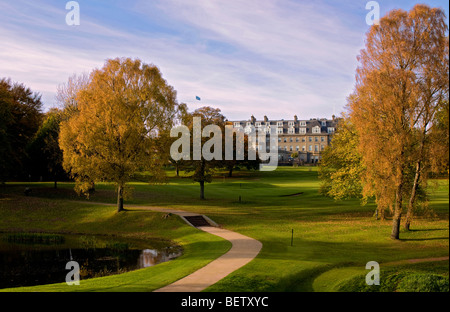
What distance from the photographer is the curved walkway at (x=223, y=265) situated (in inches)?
650

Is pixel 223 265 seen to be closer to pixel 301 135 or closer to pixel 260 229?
pixel 260 229

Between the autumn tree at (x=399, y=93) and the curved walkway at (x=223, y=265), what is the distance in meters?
10.0

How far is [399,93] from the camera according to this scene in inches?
1040

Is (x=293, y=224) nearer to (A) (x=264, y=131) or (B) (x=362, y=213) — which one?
(B) (x=362, y=213)

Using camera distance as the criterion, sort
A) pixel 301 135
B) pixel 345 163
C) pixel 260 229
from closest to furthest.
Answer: pixel 260 229
pixel 345 163
pixel 301 135

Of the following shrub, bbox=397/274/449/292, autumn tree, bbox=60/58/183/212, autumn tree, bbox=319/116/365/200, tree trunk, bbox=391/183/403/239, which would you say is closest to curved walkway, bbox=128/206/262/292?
shrub, bbox=397/274/449/292

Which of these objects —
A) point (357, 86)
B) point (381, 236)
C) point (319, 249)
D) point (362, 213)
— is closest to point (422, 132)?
point (357, 86)

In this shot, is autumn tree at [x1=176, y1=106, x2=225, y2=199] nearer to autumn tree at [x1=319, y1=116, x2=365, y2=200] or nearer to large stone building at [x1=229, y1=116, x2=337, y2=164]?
autumn tree at [x1=319, y1=116, x2=365, y2=200]

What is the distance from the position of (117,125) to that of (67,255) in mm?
14257

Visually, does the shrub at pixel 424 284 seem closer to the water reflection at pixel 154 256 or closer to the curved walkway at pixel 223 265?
the curved walkway at pixel 223 265

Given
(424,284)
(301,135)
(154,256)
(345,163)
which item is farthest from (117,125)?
(301,135)

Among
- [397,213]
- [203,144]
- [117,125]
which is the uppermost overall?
[117,125]

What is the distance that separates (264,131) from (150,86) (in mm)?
106415

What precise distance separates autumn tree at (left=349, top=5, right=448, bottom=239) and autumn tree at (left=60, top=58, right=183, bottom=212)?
1985 cm
